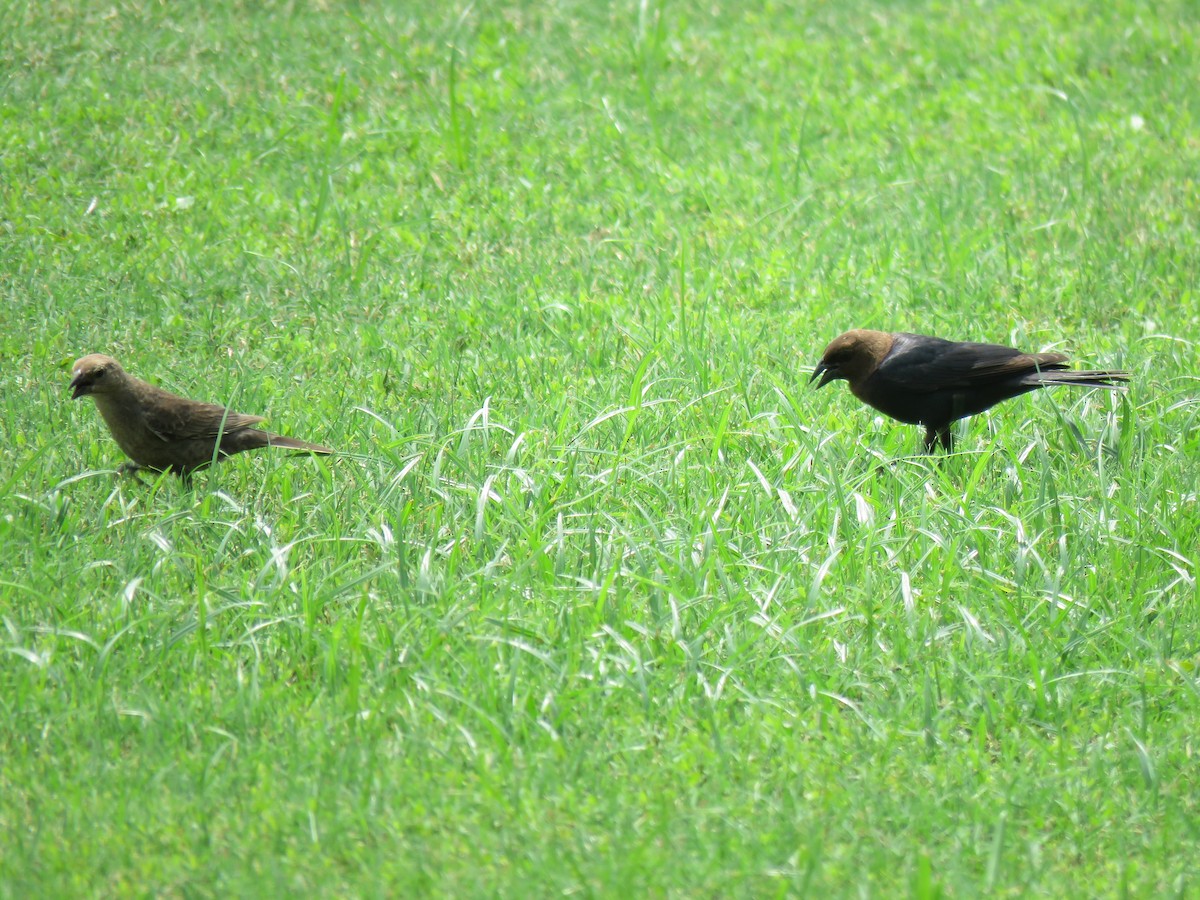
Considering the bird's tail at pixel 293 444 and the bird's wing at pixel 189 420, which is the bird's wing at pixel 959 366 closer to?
the bird's tail at pixel 293 444

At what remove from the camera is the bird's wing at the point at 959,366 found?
557cm

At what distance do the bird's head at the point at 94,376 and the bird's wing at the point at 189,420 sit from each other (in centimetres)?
19

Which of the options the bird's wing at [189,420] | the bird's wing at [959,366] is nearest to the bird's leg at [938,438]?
the bird's wing at [959,366]

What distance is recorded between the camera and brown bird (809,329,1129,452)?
557cm

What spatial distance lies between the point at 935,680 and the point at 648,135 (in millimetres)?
5549

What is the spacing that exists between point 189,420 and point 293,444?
17.7 inches

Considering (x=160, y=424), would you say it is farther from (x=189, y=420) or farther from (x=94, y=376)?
(x=94, y=376)

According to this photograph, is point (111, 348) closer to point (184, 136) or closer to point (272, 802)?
point (184, 136)

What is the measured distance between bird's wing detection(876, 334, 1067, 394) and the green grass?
306mm

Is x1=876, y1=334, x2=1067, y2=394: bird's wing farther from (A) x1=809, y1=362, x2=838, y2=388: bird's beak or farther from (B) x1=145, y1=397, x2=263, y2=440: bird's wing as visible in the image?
(B) x1=145, y1=397, x2=263, y2=440: bird's wing

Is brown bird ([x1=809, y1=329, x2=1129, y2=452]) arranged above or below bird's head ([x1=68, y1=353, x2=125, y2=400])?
above

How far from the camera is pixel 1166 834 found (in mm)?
3439

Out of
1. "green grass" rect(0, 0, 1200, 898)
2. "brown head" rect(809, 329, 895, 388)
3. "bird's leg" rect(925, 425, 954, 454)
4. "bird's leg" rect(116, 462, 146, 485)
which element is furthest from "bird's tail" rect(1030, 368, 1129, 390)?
"bird's leg" rect(116, 462, 146, 485)

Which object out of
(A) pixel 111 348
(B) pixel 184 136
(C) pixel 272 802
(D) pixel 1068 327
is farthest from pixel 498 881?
(B) pixel 184 136
